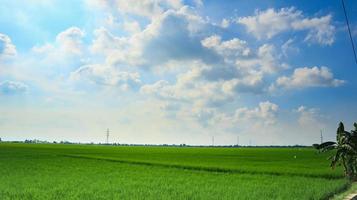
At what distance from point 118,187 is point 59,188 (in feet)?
7.86

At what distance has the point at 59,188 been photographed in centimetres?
1655

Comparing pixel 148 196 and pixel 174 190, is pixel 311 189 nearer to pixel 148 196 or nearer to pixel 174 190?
pixel 174 190

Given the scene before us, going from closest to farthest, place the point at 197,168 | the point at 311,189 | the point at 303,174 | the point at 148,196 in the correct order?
the point at 148,196
the point at 311,189
the point at 303,174
the point at 197,168

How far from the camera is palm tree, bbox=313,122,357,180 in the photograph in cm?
2028

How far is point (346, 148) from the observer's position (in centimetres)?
2017

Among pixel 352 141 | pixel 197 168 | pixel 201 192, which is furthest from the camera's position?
pixel 197 168

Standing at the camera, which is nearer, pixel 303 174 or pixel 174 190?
pixel 174 190

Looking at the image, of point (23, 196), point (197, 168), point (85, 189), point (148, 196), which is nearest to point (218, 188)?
point (148, 196)

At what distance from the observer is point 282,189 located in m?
16.6

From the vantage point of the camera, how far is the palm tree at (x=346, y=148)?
20.3 meters

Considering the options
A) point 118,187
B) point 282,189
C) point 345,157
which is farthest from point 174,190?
point 345,157

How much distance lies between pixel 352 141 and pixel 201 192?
9535 millimetres

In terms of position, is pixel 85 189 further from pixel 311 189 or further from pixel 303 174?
pixel 303 174

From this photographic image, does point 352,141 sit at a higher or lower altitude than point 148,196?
higher
